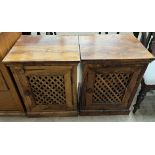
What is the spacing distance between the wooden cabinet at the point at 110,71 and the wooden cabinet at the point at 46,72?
0.27 ft

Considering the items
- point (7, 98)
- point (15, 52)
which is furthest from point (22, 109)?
point (15, 52)

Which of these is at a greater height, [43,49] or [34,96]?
[43,49]

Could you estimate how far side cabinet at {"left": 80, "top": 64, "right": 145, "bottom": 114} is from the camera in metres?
1.06

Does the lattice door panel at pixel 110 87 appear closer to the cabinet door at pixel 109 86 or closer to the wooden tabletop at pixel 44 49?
the cabinet door at pixel 109 86

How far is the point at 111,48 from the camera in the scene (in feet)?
3.53

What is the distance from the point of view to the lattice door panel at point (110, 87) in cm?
112

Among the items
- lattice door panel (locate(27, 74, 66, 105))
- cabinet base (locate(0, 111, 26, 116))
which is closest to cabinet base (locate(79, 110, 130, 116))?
lattice door panel (locate(27, 74, 66, 105))

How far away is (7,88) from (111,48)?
75cm

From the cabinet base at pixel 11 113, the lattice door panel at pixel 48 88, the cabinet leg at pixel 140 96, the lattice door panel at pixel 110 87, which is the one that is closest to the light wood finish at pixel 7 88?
the cabinet base at pixel 11 113

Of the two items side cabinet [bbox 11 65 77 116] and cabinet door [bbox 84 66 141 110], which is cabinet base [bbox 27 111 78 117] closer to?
side cabinet [bbox 11 65 77 116]

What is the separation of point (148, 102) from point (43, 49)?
1.08m

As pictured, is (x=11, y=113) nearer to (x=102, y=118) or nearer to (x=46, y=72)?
(x=46, y=72)

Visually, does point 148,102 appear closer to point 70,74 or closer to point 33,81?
point 70,74

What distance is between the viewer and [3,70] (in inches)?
41.1
